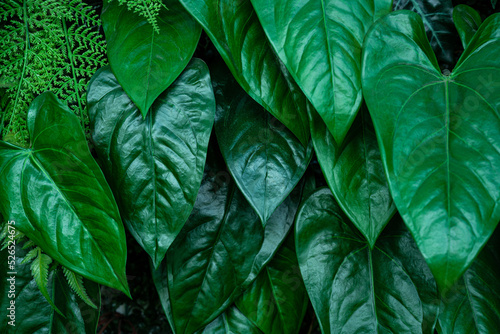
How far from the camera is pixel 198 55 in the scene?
0.90m

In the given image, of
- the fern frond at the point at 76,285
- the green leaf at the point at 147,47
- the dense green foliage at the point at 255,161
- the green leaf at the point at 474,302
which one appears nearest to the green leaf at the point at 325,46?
the dense green foliage at the point at 255,161

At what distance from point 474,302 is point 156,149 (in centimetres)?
69

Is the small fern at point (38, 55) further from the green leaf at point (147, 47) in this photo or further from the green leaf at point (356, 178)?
the green leaf at point (356, 178)

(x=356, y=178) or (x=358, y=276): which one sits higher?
(x=356, y=178)

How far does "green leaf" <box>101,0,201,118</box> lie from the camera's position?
70cm

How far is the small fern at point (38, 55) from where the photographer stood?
0.78m

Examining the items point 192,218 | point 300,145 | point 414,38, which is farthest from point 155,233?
point 414,38

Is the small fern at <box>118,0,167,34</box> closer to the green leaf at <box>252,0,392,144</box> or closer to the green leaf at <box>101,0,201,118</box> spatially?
the green leaf at <box>101,0,201,118</box>

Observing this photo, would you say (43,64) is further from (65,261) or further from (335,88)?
(335,88)

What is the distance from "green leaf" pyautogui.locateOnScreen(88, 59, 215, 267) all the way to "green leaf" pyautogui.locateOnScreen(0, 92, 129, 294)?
0.06 metres

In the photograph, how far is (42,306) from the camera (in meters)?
0.84

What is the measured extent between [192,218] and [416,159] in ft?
1.54

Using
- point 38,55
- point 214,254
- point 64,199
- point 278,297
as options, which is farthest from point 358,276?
point 38,55

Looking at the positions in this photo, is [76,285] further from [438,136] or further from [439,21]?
[439,21]
